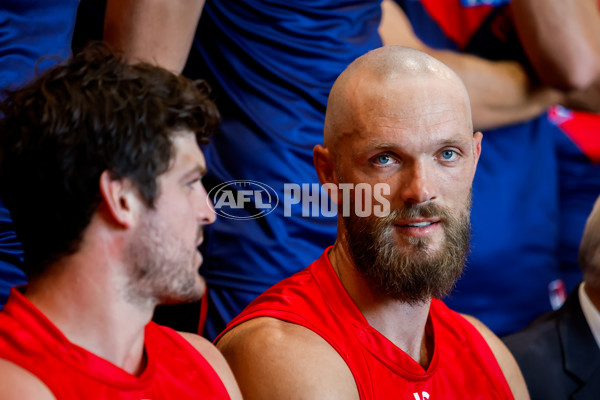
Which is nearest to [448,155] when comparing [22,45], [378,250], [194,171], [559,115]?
[378,250]

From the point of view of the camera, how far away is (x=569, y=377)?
1.76 meters

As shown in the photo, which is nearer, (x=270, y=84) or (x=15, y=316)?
(x=15, y=316)

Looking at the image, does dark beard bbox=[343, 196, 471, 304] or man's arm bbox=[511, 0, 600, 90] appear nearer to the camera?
dark beard bbox=[343, 196, 471, 304]

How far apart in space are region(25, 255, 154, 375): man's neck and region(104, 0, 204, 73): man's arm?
59 centimetres

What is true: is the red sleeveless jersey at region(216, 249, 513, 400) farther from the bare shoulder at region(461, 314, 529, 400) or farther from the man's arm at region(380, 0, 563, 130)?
the man's arm at region(380, 0, 563, 130)

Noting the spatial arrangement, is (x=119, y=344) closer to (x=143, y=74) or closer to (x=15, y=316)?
(x=15, y=316)

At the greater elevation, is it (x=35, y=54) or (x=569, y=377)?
(x=35, y=54)

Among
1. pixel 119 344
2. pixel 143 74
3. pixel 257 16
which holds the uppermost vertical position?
pixel 143 74

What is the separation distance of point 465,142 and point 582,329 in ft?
2.22

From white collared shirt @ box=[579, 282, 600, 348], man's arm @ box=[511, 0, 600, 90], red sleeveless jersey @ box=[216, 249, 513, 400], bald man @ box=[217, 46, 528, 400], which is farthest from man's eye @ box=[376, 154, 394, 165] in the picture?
man's arm @ box=[511, 0, 600, 90]

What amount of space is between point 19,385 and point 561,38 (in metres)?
1.79

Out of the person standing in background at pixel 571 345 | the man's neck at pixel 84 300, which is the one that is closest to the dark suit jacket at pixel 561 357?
the person standing in background at pixel 571 345

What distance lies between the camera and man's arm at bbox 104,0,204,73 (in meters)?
1.54

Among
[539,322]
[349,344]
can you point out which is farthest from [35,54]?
[539,322]
